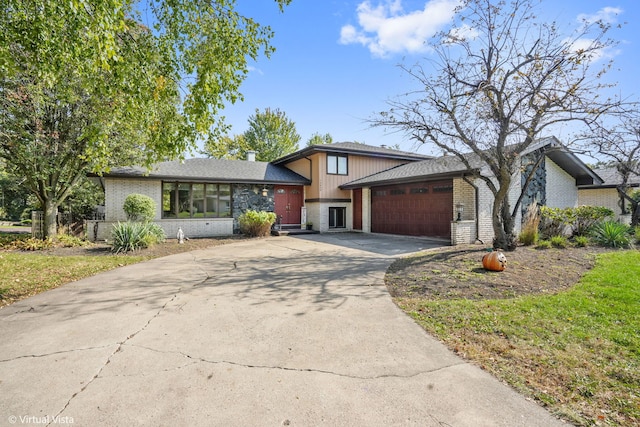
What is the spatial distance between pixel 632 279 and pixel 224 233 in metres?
14.3

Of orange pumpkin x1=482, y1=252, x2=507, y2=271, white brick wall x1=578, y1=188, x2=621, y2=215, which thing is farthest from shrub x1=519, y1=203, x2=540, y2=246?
white brick wall x1=578, y1=188, x2=621, y2=215

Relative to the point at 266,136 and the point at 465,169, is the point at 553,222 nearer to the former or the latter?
the point at 465,169

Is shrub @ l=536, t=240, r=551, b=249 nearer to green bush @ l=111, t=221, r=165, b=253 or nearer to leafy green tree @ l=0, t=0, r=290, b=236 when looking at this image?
leafy green tree @ l=0, t=0, r=290, b=236

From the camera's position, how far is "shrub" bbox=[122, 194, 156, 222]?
39.4 feet

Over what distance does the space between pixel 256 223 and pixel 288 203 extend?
3681mm

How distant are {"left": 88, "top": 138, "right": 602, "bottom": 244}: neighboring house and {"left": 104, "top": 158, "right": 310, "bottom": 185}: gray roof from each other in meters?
0.05

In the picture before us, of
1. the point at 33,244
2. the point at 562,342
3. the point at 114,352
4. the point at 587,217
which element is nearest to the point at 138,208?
the point at 33,244

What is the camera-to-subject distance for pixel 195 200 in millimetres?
14836

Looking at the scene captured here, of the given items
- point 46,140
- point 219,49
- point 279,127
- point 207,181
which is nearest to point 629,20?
point 219,49

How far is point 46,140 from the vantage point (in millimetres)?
10766

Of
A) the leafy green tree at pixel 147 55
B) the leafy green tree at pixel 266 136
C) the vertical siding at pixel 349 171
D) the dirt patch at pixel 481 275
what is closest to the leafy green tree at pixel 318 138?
the leafy green tree at pixel 266 136

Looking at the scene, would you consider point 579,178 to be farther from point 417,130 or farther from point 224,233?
point 224,233

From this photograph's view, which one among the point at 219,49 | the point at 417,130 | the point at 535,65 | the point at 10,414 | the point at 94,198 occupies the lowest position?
the point at 10,414

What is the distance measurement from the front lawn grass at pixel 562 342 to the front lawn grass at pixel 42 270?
6605mm
